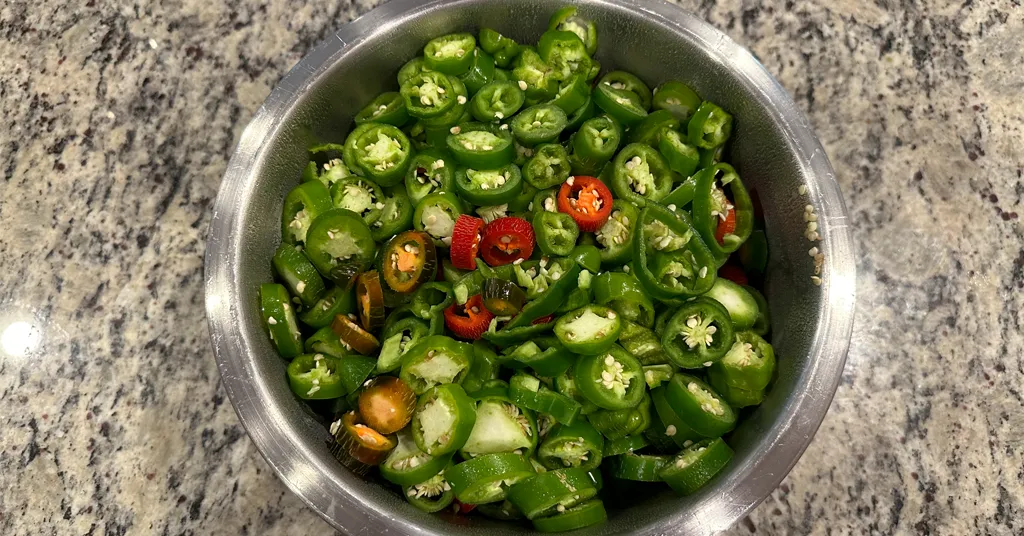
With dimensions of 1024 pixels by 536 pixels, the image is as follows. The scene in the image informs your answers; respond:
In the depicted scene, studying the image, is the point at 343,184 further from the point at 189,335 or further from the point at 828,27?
the point at 828,27

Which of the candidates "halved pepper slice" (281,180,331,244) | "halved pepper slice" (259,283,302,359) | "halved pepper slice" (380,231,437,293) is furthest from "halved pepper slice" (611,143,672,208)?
"halved pepper slice" (259,283,302,359)

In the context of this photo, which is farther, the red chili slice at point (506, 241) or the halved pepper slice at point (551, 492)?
the red chili slice at point (506, 241)

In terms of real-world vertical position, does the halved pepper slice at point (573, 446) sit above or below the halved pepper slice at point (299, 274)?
below

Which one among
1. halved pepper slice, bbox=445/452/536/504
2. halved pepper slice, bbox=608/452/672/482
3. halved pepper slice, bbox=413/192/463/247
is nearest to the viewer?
halved pepper slice, bbox=445/452/536/504

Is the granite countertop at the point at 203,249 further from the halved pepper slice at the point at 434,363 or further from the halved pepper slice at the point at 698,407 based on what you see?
the halved pepper slice at the point at 434,363

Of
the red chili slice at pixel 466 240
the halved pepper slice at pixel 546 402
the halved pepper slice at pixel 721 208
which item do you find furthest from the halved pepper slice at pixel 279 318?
the halved pepper slice at pixel 721 208

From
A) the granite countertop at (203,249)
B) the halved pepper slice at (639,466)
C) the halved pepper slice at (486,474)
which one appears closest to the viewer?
the halved pepper slice at (486,474)

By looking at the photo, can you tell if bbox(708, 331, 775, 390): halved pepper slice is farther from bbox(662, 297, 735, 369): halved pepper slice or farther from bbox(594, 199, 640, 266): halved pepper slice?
bbox(594, 199, 640, 266): halved pepper slice

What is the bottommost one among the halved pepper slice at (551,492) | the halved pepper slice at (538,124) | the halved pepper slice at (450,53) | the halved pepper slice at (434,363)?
the halved pepper slice at (551,492)
